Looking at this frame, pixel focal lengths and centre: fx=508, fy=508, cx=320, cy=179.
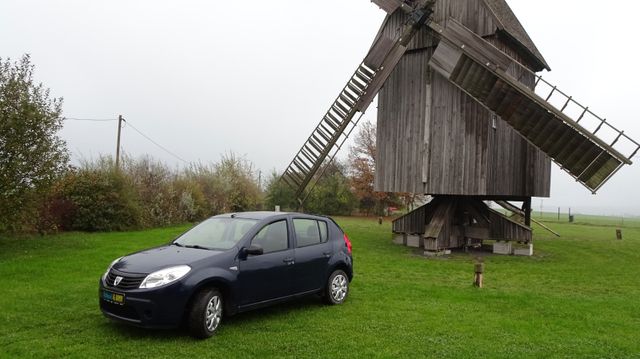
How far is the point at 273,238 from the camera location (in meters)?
8.30

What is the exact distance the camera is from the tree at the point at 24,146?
1431 centimetres

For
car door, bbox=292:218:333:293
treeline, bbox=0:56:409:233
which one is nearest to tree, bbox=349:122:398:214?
treeline, bbox=0:56:409:233

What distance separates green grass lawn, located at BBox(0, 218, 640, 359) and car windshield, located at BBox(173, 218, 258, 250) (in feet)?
4.07

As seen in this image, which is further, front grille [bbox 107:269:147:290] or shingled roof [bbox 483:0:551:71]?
shingled roof [bbox 483:0:551:71]

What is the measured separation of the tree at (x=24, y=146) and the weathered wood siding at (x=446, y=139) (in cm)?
1124

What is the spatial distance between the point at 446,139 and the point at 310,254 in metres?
10.5

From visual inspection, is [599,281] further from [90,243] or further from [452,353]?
[90,243]

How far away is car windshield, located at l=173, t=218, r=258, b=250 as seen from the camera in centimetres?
794

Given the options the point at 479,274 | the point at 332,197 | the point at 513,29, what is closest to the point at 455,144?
the point at 513,29

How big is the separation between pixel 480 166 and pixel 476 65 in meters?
3.36

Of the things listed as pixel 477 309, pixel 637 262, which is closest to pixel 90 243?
pixel 477 309

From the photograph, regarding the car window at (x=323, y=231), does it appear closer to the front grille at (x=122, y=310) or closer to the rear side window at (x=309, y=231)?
the rear side window at (x=309, y=231)

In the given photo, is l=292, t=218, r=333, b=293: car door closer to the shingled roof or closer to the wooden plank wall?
the wooden plank wall

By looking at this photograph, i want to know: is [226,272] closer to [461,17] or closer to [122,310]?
[122,310]
